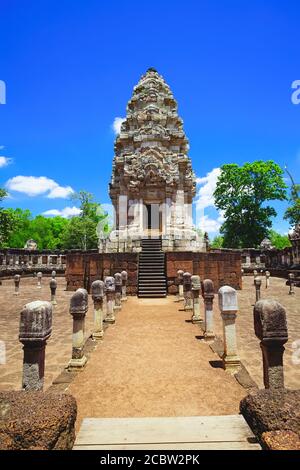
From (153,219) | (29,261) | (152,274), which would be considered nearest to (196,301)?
(152,274)

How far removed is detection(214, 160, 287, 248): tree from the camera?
3659 centimetres

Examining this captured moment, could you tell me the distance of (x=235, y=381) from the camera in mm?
4254

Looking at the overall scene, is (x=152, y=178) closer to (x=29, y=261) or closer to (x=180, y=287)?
(x=180, y=287)

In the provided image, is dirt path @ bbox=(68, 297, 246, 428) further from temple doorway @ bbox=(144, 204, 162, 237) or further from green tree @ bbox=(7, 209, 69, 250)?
green tree @ bbox=(7, 209, 69, 250)

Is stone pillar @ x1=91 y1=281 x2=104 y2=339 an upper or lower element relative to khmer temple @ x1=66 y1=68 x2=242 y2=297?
lower

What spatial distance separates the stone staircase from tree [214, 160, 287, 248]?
2221 centimetres

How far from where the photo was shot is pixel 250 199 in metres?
37.2

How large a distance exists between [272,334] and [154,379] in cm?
195

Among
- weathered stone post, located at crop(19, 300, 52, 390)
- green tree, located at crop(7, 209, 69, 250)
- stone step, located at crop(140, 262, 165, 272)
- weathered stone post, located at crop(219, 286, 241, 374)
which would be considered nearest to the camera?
weathered stone post, located at crop(19, 300, 52, 390)

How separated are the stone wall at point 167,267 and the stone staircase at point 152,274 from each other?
41cm

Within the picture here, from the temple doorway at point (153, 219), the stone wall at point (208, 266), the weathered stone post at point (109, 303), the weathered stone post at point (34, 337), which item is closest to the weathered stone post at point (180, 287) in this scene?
the stone wall at point (208, 266)

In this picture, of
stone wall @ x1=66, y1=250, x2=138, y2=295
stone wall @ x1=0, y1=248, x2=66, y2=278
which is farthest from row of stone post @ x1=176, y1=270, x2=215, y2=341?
stone wall @ x1=0, y1=248, x2=66, y2=278

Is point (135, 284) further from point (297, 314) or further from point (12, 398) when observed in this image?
point (12, 398)

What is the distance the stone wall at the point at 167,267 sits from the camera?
14.1 metres
